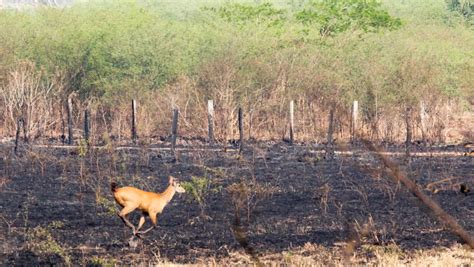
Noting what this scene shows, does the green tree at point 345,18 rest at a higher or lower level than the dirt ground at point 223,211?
higher

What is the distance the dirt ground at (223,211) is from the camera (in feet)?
32.1

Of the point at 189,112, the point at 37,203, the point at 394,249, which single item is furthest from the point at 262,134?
the point at 394,249

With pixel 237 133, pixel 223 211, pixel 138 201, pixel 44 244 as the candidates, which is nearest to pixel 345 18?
pixel 237 133

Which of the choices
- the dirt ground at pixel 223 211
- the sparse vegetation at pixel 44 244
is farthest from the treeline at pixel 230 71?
the sparse vegetation at pixel 44 244

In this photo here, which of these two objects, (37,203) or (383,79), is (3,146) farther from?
(383,79)

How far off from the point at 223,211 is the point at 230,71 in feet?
59.4

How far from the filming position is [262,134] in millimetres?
27734

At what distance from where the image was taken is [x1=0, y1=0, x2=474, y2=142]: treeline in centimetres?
2792

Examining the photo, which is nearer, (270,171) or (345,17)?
(270,171)

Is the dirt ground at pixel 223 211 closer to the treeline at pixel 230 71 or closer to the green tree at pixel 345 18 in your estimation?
the treeline at pixel 230 71

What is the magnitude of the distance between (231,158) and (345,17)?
1873 cm

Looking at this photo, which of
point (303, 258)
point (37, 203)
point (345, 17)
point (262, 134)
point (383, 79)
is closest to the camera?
point (303, 258)

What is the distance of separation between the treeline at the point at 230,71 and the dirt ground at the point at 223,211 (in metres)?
6.91

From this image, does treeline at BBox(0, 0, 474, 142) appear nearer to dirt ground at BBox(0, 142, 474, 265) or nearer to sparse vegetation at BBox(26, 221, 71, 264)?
dirt ground at BBox(0, 142, 474, 265)
